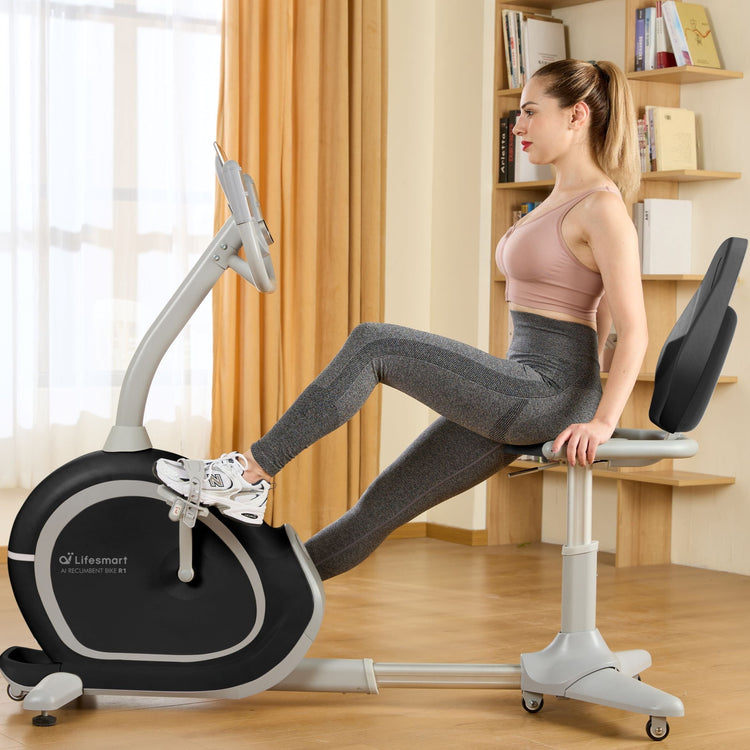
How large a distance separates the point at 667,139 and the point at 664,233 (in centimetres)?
30

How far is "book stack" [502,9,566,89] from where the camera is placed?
166 inches

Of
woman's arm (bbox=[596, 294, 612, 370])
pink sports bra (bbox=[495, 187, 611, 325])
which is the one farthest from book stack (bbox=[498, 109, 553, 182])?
pink sports bra (bbox=[495, 187, 611, 325])

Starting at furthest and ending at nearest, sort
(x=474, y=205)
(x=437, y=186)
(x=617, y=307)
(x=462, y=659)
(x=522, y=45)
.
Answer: (x=437, y=186) < (x=474, y=205) < (x=522, y=45) < (x=462, y=659) < (x=617, y=307)

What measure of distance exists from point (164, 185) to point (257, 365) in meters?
0.66

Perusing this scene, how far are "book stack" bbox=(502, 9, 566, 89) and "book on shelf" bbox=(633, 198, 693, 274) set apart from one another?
68 cm

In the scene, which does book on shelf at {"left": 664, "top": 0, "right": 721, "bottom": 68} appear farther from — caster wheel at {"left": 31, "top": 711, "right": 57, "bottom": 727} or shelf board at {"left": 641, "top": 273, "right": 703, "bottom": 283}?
caster wheel at {"left": 31, "top": 711, "right": 57, "bottom": 727}

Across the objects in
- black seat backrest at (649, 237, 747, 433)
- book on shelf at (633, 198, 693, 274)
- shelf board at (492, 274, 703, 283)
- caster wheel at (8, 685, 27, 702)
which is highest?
book on shelf at (633, 198, 693, 274)

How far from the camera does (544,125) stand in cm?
231

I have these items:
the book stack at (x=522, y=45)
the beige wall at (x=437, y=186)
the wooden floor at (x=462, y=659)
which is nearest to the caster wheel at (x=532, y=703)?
the wooden floor at (x=462, y=659)

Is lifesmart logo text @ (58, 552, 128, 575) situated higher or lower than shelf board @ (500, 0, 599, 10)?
lower

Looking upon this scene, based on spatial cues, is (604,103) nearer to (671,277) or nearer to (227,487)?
(227,487)

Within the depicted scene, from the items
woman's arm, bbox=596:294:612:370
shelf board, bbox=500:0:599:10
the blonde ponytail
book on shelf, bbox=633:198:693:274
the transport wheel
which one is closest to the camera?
the transport wheel

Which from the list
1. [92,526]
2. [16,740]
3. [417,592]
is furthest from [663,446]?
[417,592]

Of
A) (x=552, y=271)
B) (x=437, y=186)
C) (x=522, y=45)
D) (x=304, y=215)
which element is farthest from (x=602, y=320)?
(x=437, y=186)
